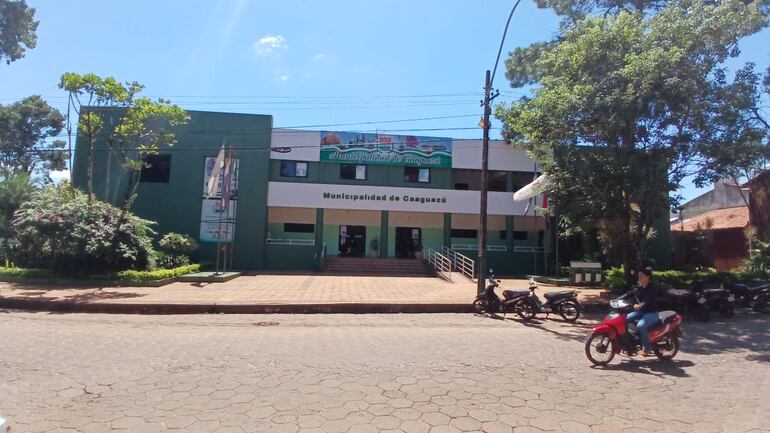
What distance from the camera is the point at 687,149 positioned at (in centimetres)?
1145

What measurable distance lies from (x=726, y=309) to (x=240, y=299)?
1244 cm

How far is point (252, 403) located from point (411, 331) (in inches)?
187

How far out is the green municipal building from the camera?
923 inches

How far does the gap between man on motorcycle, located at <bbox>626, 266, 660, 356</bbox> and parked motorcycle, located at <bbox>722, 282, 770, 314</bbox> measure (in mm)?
8273

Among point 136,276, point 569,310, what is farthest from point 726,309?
point 136,276

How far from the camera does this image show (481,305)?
39.0 feet

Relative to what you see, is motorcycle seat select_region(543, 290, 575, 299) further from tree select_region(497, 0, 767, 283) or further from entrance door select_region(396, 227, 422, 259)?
entrance door select_region(396, 227, 422, 259)

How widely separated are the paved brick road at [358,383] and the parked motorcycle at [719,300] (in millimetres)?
3132

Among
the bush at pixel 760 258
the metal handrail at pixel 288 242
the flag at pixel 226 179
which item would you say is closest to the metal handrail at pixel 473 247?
the metal handrail at pixel 288 242

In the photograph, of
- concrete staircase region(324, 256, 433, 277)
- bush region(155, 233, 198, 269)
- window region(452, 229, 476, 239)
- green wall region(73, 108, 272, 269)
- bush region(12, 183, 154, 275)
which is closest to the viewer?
bush region(12, 183, 154, 275)

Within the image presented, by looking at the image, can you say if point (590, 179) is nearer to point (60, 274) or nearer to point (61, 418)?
point (61, 418)

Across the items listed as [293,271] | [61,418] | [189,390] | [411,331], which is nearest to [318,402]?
[189,390]

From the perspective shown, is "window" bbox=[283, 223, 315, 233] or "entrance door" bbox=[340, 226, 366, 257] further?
"entrance door" bbox=[340, 226, 366, 257]

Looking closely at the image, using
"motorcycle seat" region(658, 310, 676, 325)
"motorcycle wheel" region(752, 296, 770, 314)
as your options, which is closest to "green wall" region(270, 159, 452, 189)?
"motorcycle wheel" region(752, 296, 770, 314)
